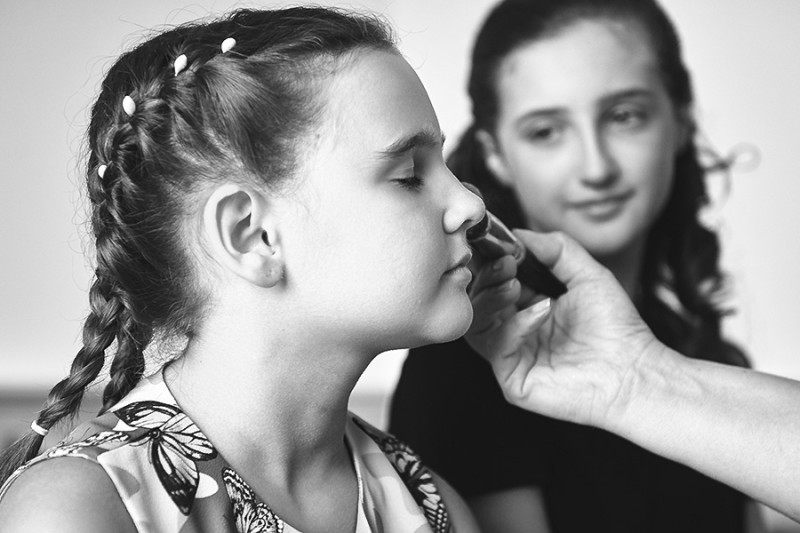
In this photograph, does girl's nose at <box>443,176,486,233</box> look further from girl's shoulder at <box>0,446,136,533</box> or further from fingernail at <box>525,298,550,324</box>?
girl's shoulder at <box>0,446,136,533</box>

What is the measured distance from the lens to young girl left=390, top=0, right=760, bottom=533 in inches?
51.2

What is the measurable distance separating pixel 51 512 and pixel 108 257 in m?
0.29

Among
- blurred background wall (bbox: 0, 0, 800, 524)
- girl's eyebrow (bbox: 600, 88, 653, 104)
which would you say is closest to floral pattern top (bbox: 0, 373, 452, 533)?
girl's eyebrow (bbox: 600, 88, 653, 104)

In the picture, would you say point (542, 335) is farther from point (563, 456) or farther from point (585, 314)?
point (563, 456)

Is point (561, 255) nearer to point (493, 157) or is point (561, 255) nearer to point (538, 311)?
point (538, 311)

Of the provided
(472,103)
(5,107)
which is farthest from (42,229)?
(472,103)

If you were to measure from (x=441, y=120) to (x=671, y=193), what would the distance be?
99cm

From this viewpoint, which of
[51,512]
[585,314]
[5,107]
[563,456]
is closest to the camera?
[51,512]

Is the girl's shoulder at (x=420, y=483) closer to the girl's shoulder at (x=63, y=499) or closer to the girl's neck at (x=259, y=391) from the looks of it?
the girl's neck at (x=259, y=391)

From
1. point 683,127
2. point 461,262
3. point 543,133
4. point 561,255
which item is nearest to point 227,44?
point 461,262

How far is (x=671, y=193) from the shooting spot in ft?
5.47

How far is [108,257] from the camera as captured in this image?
96 cm

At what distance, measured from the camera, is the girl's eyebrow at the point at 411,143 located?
0.92 m

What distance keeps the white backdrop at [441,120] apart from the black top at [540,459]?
1083 mm
